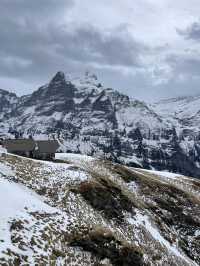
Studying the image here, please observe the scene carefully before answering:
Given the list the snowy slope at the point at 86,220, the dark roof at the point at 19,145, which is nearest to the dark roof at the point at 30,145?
the dark roof at the point at 19,145

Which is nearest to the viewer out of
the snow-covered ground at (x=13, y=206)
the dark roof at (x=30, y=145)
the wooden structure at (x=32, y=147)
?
the snow-covered ground at (x=13, y=206)

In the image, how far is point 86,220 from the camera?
4991 cm

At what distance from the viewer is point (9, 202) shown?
43.2 m

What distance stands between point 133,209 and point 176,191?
27.1 meters

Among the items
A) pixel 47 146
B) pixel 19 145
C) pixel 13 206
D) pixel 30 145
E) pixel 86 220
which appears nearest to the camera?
pixel 13 206

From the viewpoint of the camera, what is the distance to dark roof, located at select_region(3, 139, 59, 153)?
Answer: 12081 cm

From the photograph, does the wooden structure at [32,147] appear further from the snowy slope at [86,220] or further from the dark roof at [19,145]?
the snowy slope at [86,220]

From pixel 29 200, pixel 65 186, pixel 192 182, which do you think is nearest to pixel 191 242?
pixel 65 186

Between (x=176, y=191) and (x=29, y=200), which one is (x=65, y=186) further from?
(x=176, y=191)

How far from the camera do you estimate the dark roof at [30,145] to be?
396 ft

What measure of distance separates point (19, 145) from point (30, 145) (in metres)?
2.93

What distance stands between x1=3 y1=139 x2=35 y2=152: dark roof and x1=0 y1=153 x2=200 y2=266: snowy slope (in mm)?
42674

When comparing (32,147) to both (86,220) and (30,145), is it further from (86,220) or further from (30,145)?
(86,220)

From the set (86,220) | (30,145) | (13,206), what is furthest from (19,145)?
→ (13,206)
